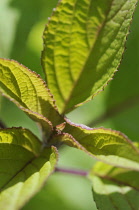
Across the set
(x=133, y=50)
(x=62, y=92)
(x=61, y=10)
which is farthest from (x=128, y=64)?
(x=61, y=10)

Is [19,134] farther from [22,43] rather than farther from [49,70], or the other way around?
[22,43]

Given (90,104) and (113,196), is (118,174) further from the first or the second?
(90,104)

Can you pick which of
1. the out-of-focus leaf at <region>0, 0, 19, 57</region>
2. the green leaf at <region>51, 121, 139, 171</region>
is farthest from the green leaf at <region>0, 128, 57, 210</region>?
the out-of-focus leaf at <region>0, 0, 19, 57</region>

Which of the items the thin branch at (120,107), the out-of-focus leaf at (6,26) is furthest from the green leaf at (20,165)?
the thin branch at (120,107)

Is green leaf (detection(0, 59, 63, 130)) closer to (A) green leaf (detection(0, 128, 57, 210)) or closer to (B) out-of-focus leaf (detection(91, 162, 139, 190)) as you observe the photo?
(A) green leaf (detection(0, 128, 57, 210))

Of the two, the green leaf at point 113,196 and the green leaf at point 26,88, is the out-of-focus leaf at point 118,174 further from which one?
the green leaf at point 26,88
